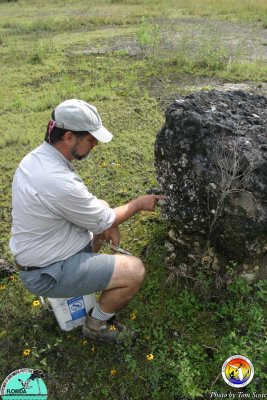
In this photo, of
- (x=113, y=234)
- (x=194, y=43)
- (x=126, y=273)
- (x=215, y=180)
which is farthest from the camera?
(x=194, y=43)

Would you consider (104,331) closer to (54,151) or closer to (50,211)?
(50,211)

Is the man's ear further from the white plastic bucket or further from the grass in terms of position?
the grass

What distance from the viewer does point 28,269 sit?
2697 millimetres

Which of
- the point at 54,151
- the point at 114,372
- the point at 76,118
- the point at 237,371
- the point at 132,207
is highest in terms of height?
the point at 76,118

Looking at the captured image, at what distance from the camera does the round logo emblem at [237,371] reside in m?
2.45

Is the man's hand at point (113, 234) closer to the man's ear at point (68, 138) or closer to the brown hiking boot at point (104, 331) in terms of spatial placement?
the brown hiking boot at point (104, 331)

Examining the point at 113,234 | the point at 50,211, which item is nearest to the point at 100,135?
the point at 50,211

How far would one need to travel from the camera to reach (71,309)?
290 cm

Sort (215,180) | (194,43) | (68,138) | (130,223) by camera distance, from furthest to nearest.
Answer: (194,43)
(130,223)
(215,180)
(68,138)

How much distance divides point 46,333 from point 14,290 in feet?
1.74

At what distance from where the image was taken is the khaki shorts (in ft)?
8.64

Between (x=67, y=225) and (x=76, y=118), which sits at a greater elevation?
(x=76, y=118)

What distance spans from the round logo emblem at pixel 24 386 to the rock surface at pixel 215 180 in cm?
135

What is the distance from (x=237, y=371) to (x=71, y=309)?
1.17 metres
